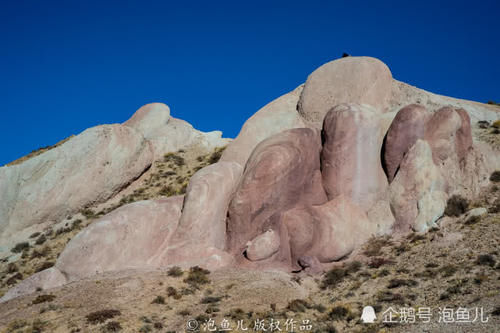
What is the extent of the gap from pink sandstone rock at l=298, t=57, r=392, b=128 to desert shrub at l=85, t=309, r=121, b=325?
1630cm

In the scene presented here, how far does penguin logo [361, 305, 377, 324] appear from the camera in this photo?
12383mm

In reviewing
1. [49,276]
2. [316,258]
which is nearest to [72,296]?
[49,276]

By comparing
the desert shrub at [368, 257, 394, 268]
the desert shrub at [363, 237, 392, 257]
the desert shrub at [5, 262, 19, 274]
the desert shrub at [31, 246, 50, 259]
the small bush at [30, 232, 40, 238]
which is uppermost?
the small bush at [30, 232, 40, 238]

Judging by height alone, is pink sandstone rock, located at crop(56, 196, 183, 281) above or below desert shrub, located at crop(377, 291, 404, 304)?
above

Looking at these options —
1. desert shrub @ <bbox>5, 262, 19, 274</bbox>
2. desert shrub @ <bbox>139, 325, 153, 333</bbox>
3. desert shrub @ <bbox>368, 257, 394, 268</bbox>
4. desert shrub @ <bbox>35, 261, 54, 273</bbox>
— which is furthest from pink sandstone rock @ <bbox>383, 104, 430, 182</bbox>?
desert shrub @ <bbox>5, 262, 19, 274</bbox>

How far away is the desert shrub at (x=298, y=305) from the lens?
552 inches

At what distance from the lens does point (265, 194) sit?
62.6 feet

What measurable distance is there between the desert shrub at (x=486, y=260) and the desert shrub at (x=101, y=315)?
12.2 metres

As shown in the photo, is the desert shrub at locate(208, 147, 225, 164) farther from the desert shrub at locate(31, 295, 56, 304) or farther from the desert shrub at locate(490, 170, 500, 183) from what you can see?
the desert shrub at locate(31, 295, 56, 304)

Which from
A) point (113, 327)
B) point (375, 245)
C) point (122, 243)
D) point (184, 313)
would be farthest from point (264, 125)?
point (113, 327)

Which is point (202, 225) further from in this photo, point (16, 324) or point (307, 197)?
point (16, 324)

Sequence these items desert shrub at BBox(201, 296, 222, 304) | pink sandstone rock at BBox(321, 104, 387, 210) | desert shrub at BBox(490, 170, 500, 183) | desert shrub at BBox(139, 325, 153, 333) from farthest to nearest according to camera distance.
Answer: desert shrub at BBox(490, 170, 500, 183) → pink sandstone rock at BBox(321, 104, 387, 210) → desert shrub at BBox(201, 296, 222, 304) → desert shrub at BBox(139, 325, 153, 333)

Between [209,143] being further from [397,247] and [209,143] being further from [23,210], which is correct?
[397,247]

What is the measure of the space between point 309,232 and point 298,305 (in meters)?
4.86
